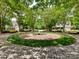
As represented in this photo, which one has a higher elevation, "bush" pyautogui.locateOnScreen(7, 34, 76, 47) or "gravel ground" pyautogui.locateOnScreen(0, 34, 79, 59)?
"bush" pyautogui.locateOnScreen(7, 34, 76, 47)

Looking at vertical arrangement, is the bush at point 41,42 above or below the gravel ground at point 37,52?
above

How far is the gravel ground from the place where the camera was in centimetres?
798

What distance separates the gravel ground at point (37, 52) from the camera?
798 cm

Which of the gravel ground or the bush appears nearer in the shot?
the gravel ground

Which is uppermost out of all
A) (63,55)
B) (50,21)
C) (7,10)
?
(7,10)

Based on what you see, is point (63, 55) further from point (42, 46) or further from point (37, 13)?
point (37, 13)

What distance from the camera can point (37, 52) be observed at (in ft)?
28.2

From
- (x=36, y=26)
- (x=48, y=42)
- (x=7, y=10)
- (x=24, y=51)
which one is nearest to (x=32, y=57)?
(x=24, y=51)

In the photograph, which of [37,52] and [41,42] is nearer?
[37,52]

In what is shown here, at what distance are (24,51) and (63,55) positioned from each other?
222 cm

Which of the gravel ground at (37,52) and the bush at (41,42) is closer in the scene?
the gravel ground at (37,52)

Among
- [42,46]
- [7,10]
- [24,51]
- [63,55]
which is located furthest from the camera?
[7,10]

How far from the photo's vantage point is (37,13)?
19750 millimetres

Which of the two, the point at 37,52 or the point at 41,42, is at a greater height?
the point at 41,42
